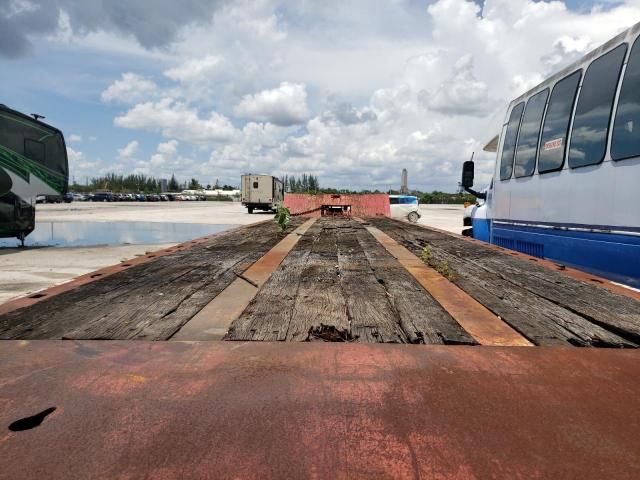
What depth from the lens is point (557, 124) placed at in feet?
15.2

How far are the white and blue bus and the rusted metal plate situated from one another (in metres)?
2.55

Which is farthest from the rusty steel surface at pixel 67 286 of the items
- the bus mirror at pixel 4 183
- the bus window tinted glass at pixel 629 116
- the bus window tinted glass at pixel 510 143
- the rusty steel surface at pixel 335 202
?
the rusty steel surface at pixel 335 202

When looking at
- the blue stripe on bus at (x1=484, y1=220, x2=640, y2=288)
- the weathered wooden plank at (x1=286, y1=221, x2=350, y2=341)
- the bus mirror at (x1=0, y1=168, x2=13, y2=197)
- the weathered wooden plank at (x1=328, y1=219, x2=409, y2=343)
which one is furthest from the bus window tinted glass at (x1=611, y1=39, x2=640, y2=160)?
the bus mirror at (x1=0, y1=168, x2=13, y2=197)

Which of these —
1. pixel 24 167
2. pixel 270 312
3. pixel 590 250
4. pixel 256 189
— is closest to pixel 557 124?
pixel 590 250

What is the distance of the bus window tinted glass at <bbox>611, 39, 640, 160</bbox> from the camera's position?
3369 mm

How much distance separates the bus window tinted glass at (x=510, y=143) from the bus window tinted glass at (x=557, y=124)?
84cm

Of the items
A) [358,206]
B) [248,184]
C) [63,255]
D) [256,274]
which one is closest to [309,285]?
[256,274]

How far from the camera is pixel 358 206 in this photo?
1481 centimetres

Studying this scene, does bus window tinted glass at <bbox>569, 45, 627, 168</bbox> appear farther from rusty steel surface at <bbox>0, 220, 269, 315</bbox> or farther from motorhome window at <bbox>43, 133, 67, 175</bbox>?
motorhome window at <bbox>43, 133, 67, 175</bbox>

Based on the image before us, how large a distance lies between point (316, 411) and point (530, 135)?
5236 mm

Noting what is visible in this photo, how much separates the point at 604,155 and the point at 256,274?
3.30 metres

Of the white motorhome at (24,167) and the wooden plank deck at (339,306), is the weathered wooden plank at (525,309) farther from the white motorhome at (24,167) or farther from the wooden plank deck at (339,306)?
the white motorhome at (24,167)

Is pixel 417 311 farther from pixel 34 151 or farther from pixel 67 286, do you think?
pixel 34 151

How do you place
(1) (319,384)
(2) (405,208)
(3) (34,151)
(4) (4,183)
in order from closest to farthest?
(1) (319,384) < (4) (4,183) < (3) (34,151) < (2) (405,208)
